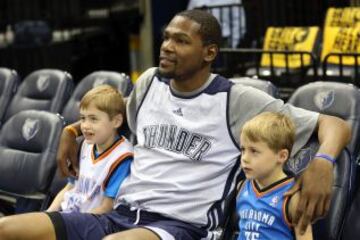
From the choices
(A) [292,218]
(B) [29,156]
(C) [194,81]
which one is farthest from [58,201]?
(A) [292,218]

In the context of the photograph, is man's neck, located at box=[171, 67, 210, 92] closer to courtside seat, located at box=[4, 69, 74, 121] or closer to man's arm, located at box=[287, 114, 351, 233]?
man's arm, located at box=[287, 114, 351, 233]

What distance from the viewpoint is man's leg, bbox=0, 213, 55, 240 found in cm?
303

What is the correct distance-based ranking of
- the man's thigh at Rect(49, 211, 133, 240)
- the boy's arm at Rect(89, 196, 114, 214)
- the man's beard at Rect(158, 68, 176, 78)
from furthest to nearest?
1. the boy's arm at Rect(89, 196, 114, 214)
2. the man's beard at Rect(158, 68, 176, 78)
3. the man's thigh at Rect(49, 211, 133, 240)

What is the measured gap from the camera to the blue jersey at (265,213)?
9.23 ft

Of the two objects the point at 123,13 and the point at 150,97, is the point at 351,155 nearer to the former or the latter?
the point at 150,97

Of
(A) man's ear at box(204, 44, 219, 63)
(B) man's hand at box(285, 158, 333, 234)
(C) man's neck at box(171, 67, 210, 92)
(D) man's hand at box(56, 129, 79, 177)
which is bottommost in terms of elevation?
(D) man's hand at box(56, 129, 79, 177)

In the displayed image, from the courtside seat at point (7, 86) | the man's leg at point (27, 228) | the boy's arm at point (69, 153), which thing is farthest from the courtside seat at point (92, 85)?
the man's leg at point (27, 228)

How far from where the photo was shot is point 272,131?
2.82 m

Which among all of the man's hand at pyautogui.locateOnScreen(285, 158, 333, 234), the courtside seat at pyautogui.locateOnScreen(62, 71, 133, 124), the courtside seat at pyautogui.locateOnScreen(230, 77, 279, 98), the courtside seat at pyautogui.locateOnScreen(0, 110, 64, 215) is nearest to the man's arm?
the man's hand at pyautogui.locateOnScreen(285, 158, 333, 234)

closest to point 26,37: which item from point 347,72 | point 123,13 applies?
point 123,13

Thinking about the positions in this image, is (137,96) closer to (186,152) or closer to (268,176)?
(186,152)

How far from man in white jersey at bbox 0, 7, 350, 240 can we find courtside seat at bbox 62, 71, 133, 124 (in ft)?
4.18

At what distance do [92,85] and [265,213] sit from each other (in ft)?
7.36

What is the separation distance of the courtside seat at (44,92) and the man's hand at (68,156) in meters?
1.33
